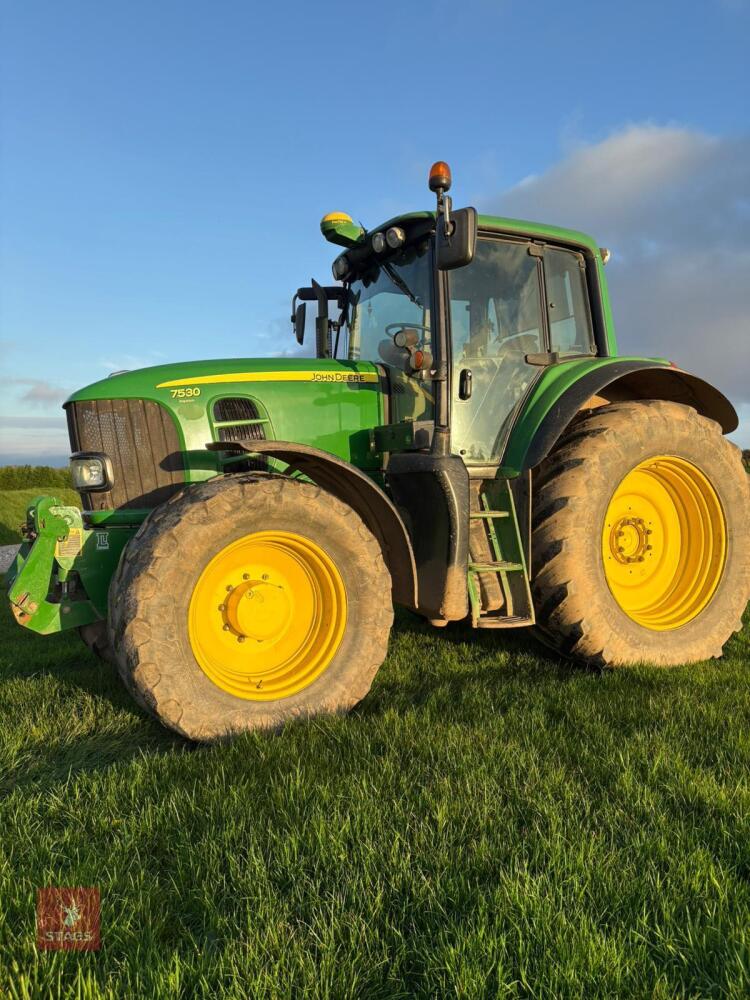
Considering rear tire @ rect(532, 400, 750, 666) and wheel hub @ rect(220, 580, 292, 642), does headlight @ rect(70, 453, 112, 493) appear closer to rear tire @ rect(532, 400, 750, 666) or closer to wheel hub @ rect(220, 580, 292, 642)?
wheel hub @ rect(220, 580, 292, 642)

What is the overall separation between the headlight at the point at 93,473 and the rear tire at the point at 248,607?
2.16ft

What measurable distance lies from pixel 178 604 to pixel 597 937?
211cm

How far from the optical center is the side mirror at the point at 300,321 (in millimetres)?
5145

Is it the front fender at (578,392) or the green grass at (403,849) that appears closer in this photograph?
the green grass at (403,849)

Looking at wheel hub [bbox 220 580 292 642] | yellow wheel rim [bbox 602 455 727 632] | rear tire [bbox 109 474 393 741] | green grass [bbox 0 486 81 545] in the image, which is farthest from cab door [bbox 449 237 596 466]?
green grass [bbox 0 486 81 545]

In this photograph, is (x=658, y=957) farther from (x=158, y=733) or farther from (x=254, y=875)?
(x=158, y=733)

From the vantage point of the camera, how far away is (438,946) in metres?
1.65

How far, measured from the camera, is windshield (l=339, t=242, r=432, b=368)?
13.5 feet

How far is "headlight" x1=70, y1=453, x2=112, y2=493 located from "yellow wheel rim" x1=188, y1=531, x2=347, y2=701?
906mm

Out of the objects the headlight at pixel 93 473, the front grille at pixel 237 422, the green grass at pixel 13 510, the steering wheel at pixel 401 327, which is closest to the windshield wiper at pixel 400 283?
the steering wheel at pixel 401 327

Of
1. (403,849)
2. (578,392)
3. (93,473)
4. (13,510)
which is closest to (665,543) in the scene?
(578,392)

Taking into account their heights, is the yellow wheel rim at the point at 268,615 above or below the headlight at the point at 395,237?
below

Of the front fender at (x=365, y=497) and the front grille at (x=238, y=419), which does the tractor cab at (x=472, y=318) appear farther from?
the front grille at (x=238, y=419)

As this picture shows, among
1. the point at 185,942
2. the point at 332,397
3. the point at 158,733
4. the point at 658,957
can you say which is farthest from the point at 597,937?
the point at 332,397
